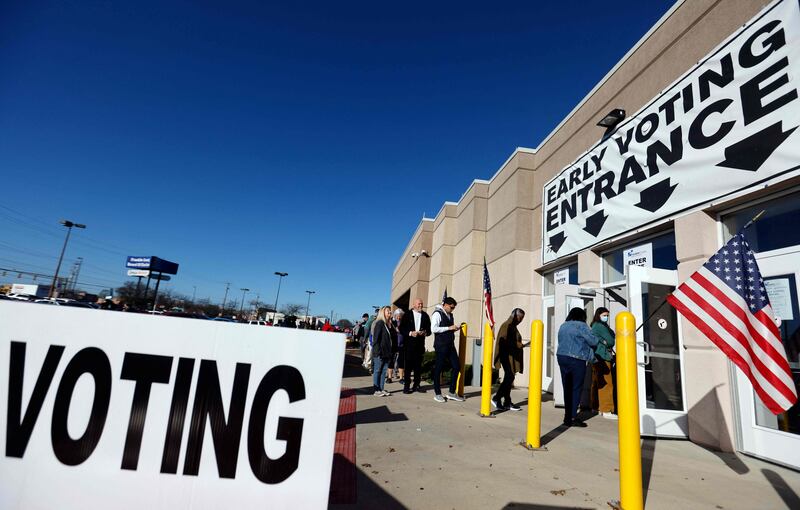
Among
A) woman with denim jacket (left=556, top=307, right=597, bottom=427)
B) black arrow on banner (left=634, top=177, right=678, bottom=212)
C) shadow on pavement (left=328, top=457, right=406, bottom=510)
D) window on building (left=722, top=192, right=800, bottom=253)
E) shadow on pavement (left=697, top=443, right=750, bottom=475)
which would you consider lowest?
shadow on pavement (left=328, top=457, right=406, bottom=510)

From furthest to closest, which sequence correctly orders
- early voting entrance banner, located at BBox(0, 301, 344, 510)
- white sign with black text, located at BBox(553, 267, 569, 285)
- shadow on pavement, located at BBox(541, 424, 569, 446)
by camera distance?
white sign with black text, located at BBox(553, 267, 569, 285), shadow on pavement, located at BBox(541, 424, 569, 446), early voting entrance banner, located at BBox(0, 301, 344, 510)

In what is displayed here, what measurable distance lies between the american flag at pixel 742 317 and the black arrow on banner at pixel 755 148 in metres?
1.54

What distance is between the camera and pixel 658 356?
19.1ft

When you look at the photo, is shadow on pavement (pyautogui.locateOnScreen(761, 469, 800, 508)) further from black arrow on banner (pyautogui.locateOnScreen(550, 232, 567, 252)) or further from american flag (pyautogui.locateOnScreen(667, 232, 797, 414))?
black arrow on banner (pyautogui.locateOnScreen(550, 232, 567, 252))

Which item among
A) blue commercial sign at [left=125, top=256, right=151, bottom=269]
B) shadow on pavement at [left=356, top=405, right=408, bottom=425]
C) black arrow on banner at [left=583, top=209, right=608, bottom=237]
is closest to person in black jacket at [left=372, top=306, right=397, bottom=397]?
shadow on pavement at [left=356, top=405, right=408, bottom=425]

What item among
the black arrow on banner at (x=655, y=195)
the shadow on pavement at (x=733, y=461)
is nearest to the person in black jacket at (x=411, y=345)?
the black arrow on banner at (x=655, y=195)

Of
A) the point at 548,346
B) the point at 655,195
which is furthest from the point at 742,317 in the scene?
the point at 548,346

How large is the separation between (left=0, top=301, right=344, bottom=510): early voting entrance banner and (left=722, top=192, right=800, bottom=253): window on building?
18.3 feet

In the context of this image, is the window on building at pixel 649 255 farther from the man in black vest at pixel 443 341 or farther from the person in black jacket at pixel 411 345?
the person in black jacket at pixel 411 345

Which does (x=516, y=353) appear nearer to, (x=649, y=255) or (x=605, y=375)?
(x=605, y=375)

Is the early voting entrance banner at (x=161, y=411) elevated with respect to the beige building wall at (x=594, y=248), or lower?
lower

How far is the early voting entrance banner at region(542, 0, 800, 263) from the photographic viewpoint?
4.54 m

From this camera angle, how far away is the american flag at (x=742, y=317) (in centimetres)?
332

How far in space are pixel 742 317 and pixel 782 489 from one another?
155 cm
